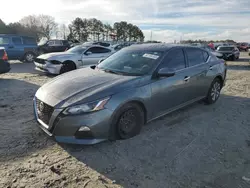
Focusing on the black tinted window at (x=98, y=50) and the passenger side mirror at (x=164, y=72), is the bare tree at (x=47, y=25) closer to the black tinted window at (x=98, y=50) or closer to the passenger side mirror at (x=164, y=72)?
the black tinted window at (x=98, y=50)

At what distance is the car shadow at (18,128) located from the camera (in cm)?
319

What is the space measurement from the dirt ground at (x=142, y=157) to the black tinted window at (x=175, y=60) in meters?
1.12

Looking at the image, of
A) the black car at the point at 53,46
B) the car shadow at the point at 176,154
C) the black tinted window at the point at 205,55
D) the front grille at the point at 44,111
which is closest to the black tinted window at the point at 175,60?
the black tinted window at the point at 205,55

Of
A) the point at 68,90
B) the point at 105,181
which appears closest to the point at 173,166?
the point at 105,181

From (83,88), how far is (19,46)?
12478 mm

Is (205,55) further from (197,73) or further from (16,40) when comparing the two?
(16,40)

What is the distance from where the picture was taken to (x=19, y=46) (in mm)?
13688

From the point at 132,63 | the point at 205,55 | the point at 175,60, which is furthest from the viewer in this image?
the point at 205,55

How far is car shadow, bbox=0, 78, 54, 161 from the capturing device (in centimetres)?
319

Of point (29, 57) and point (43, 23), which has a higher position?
point (43, 23)

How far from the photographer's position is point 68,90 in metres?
3.29

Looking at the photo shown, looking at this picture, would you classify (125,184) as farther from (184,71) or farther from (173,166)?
(184,71)

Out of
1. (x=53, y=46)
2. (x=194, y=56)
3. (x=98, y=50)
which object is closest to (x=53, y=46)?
(x=53, y=46)

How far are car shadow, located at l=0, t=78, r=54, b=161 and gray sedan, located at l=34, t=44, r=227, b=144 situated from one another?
1.11 feet
